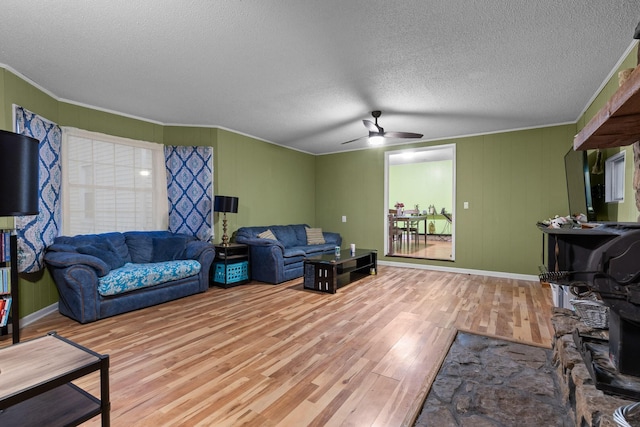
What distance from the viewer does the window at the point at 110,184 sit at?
3809 millimetres

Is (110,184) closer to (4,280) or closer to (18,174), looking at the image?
(4,280)

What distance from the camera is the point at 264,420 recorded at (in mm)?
1647

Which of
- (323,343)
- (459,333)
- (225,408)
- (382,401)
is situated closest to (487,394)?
(382,401)

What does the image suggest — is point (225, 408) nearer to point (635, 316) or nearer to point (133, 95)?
point (635, 316)

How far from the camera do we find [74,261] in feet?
9.85

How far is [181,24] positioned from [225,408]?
8.65ft

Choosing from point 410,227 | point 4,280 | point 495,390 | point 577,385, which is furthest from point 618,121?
point 410,227

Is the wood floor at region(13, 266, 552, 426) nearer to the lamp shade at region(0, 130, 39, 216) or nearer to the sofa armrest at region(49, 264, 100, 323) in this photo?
the sofa armrest at region(49, 264, 100, 323)

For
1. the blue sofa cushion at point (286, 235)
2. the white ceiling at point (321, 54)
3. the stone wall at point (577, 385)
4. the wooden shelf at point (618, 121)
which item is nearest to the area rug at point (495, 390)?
the stone wall at point (577, 385)

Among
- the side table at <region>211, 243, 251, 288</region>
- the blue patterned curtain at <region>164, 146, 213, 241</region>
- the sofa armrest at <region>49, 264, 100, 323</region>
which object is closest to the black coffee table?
the side table at <region>211, 243, 251, 288</region>

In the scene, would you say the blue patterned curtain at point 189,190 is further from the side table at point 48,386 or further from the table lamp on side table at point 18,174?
the table lamp on side table at point 18,174

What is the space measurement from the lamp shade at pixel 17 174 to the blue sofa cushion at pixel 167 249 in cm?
315

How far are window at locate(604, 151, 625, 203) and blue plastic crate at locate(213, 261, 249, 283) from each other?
4690 mm

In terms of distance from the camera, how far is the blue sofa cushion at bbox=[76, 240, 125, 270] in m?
3.36
